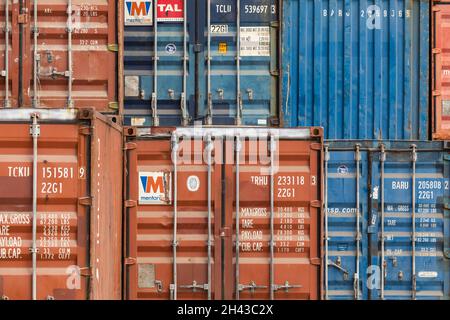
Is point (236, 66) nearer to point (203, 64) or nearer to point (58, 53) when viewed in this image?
point (203, 64)

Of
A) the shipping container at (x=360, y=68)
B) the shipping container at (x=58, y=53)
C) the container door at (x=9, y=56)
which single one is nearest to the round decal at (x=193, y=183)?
the shipping container at (x=58, y=53)

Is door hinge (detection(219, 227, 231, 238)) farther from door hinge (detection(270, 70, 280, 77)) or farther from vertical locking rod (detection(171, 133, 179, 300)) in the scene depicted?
door hinge (detection(270, 70, 280, 77))

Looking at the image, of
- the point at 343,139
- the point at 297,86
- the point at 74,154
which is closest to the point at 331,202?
the point at 343,139

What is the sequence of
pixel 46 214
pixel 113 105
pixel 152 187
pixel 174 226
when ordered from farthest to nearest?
pixel 113 105
pixel 152 187
pixel 174 226
pixel 46 214

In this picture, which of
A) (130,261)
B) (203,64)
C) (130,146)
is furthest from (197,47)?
(130,261)

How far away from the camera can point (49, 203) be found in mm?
8336

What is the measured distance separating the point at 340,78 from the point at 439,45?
1536 millimetres

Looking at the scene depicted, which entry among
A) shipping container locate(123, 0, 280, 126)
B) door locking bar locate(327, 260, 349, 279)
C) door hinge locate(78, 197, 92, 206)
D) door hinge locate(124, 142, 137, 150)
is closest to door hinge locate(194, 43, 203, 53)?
shipping container locate(123, 0, 280, 126)

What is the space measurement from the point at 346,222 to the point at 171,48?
3436mm

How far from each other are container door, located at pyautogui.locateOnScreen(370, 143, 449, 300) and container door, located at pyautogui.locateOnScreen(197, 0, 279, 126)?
181cm

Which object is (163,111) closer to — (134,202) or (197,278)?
(134,202)

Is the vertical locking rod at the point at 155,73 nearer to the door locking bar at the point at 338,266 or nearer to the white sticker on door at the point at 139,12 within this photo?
the white sticker on door at the point at 139,12

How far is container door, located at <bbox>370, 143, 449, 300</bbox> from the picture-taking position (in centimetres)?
1170

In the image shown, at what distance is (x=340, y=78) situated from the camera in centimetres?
1258
